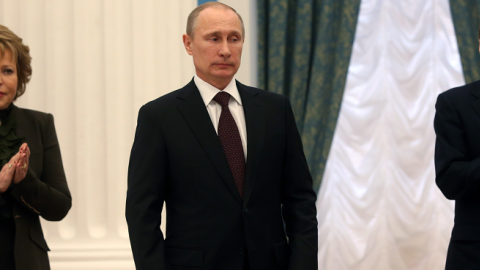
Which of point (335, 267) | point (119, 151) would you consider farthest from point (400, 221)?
point (119, 151)

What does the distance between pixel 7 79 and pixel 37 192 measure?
1.62 feet

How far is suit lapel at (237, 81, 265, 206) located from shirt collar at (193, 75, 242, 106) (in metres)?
0.03

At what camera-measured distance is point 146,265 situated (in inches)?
60.8

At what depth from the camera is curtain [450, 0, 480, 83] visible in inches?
136

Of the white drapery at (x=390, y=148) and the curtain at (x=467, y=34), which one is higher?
the curtain at (x=467, y=34)

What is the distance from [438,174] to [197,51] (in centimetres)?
103

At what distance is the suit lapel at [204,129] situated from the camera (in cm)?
162

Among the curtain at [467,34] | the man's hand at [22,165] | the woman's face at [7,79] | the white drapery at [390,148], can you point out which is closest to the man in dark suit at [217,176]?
the man's hand at [22,165]

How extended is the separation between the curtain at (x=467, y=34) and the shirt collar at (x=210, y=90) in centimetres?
233

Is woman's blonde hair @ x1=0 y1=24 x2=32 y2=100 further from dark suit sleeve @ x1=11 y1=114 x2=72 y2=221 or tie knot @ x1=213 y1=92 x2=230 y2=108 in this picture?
tie knot @ x1=213 y1=92 x2=230 y2=108

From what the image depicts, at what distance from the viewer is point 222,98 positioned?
1.75 metres

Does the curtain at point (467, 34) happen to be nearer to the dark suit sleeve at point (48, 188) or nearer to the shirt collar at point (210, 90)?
the shirt collar at point (210, 90)

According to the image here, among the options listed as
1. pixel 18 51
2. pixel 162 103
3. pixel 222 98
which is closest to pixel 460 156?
pixel 222 98

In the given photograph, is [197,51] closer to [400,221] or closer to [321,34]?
[321,34]
